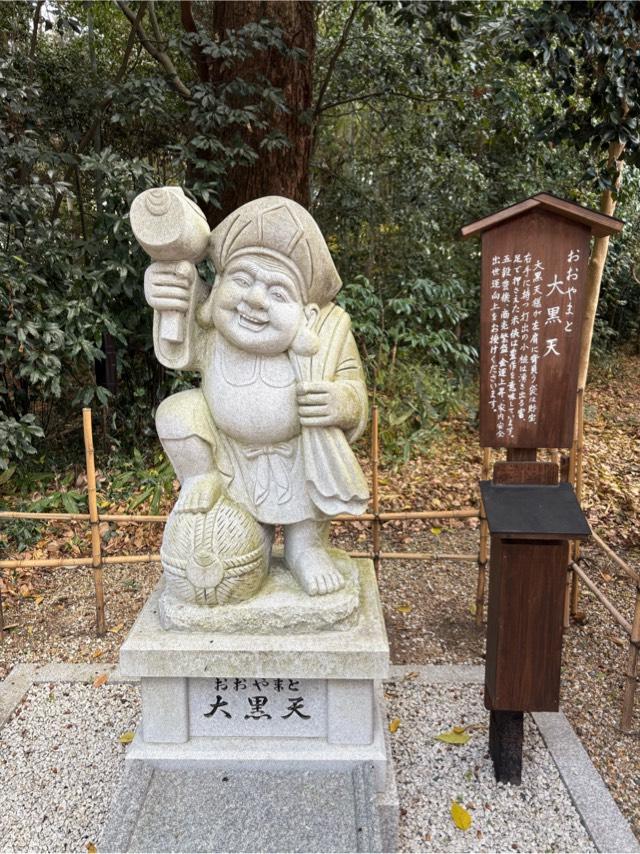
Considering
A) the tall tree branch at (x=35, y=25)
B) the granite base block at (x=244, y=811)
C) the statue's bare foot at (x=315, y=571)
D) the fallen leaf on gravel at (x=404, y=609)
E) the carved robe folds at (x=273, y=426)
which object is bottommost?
the fallen leaf on gravel at (x=404, y=609)

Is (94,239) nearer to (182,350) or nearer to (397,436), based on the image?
(182,350)

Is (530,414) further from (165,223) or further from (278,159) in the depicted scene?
(278,159)

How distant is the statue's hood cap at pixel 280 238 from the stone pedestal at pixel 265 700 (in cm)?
136

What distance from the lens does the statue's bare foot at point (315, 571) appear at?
2506 mm

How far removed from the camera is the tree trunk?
489 cm

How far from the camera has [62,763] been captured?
9.12 ft

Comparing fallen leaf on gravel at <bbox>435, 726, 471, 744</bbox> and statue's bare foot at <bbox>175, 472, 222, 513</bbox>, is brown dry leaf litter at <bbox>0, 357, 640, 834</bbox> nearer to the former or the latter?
fallen leaf on gravel at <bbox>435, 726, 471, 744</bbox>

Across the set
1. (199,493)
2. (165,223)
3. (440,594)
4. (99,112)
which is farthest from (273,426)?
(99,112)

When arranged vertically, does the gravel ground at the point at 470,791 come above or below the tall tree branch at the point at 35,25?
below

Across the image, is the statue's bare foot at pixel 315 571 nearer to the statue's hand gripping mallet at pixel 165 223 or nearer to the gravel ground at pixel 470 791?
the gravel ground at pixel 470 791

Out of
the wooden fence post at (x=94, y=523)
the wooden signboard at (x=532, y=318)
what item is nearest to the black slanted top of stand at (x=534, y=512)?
the wooden signboard at (x=532, y=318)

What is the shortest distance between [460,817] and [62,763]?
1.78 meters

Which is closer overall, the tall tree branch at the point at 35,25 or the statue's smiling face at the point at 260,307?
the statue's smiling face at the point at 260,307

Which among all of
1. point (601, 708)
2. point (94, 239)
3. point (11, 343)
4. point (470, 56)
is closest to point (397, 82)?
point (470, 56)
